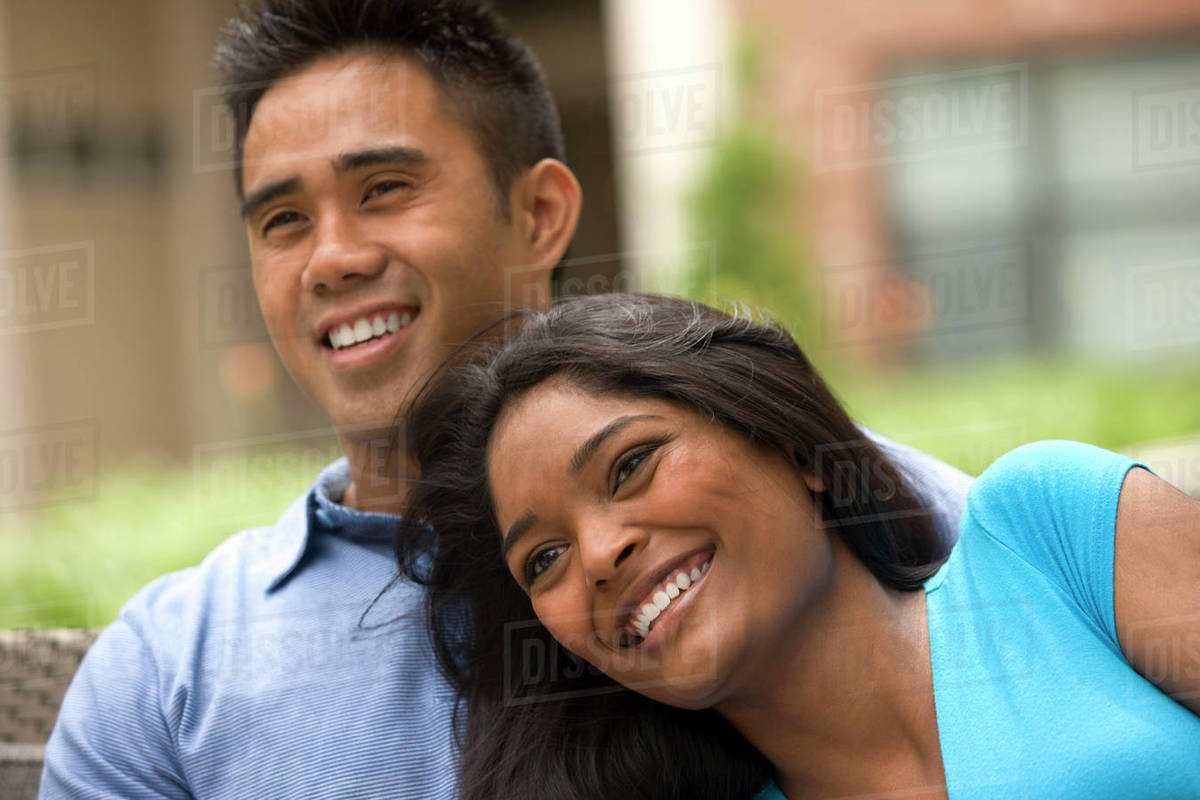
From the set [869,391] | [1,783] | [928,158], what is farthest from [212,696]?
[928,158]

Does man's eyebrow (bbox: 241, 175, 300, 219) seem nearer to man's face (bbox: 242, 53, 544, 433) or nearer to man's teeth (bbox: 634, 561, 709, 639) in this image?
man's face (bbox: 242, 53, 544, 433)

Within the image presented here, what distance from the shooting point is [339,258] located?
152cm

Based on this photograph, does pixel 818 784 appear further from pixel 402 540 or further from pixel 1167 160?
pixel 1167 160

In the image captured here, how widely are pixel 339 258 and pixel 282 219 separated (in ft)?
0.46

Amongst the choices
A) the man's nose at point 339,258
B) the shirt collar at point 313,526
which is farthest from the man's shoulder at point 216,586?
the man's nose at point 339,258

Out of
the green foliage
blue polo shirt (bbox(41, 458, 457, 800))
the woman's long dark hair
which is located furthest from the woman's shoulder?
the green foliage

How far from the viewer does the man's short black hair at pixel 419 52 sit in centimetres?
162

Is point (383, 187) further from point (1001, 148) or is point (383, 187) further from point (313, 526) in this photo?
point (1001, 148)

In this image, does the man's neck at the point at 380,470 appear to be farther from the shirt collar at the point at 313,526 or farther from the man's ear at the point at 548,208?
the man's ear at the point at 548,208

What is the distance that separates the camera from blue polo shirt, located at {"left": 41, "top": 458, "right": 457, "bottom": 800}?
1.39 meters

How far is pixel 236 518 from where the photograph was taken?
88.4 inches

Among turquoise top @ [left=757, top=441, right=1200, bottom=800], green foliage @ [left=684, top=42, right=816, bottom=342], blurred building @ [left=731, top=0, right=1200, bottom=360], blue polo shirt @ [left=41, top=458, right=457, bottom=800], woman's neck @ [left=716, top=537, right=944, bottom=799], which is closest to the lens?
turquoise top @ [left=757, top=441, right=1200, bottom=800]

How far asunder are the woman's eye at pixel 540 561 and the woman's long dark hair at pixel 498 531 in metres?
0.12

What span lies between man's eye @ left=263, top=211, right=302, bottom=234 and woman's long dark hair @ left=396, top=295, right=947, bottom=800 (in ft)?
1.08
